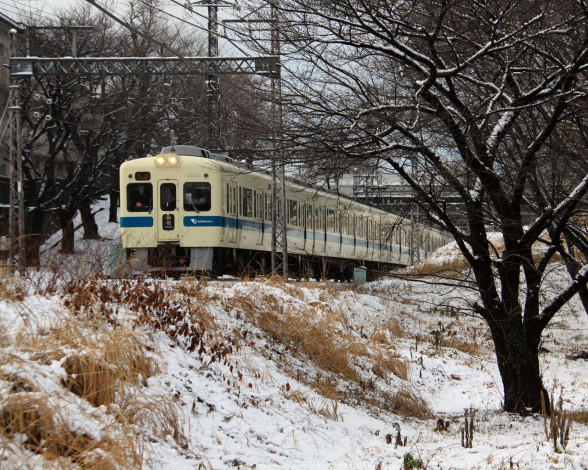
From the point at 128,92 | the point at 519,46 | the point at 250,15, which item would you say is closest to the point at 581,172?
the point at 519,46

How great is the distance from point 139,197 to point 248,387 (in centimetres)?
1119

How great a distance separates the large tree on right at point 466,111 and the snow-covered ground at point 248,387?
2.30ft

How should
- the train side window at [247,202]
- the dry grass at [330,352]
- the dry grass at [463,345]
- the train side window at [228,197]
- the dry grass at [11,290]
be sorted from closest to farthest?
1. the dry grass at [11,290]
2. the dry grass at [330,352]
3. the dry grass at [463,345]
4. the train side window at [228,197]
5. the train side window at [247,202]

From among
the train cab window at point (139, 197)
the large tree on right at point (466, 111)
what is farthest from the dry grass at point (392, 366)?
the train cab window at point (139, 197)

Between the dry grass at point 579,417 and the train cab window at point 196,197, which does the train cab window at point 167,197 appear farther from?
the dry grass at point 579,417

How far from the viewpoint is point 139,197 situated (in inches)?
726

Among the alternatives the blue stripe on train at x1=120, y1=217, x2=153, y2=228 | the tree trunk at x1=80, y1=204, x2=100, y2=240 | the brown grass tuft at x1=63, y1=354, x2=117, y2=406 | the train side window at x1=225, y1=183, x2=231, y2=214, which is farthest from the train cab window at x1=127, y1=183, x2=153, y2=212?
the tree trunk at x1=80, y1=204, x2=100, y2=240

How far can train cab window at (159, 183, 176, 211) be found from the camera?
1825 centimetres

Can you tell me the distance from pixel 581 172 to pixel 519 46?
208cm

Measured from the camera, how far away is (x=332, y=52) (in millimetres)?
8789

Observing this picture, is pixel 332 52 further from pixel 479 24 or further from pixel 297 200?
pixel 297 200

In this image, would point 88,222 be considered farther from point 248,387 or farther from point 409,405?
point 248,387

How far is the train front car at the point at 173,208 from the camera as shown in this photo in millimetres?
17984

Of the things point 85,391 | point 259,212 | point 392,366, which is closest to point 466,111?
point 392,366
